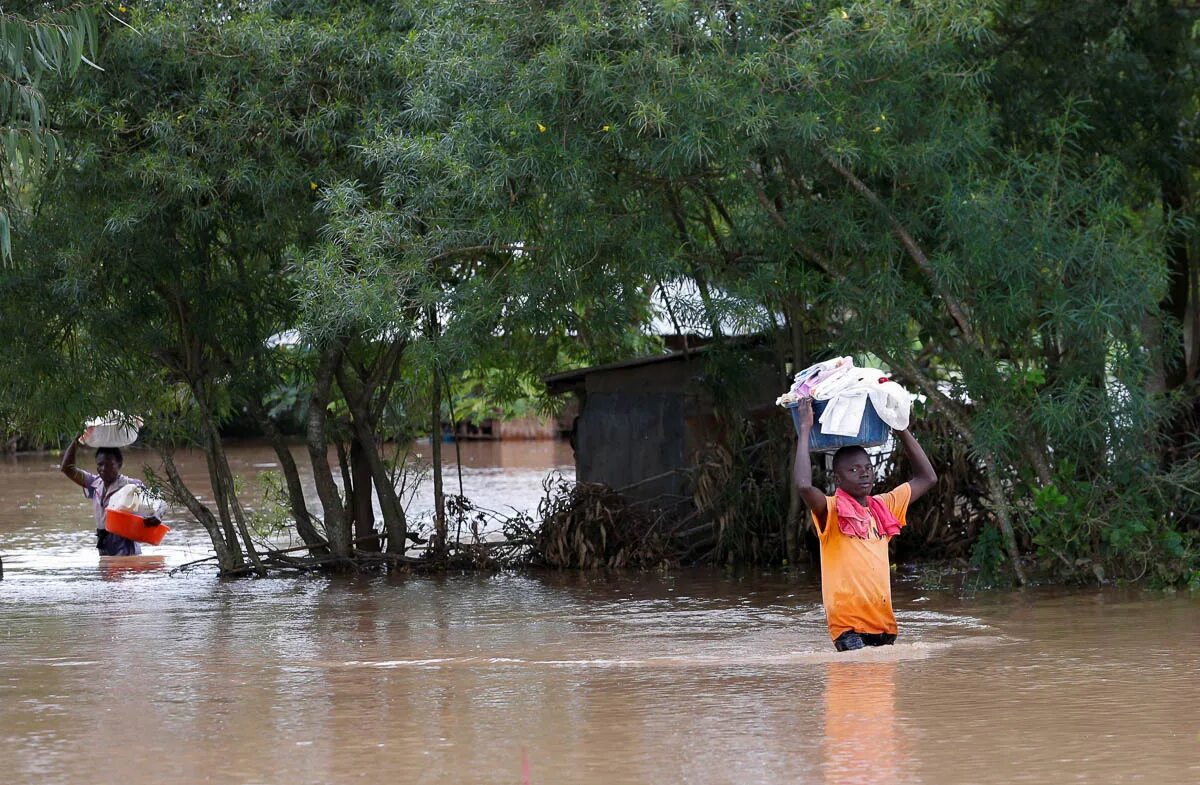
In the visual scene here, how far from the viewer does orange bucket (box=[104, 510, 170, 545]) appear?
48.6 feet

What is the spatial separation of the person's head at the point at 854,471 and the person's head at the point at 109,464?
900cm

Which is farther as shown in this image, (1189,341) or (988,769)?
(1189,341)

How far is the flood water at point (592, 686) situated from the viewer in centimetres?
568

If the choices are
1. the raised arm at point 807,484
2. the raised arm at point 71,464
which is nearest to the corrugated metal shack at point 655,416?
the raised arm at point 71,464

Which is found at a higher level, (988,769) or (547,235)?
(547,235)

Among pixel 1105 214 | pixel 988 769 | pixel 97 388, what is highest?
pixel 1105 214

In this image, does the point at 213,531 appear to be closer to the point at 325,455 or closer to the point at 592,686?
the point at 325,455

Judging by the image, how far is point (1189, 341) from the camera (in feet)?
44.6

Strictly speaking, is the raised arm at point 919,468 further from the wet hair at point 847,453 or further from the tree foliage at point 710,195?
the tree foliage at point 710,195

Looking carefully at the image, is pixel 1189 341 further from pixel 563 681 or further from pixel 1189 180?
pixel 563 681

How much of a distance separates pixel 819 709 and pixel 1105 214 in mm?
4867

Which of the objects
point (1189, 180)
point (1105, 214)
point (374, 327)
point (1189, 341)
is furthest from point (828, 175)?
point (1189, 341)

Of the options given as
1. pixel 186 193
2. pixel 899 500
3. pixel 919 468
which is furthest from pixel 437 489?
pixel 899 500

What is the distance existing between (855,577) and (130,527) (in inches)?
380
